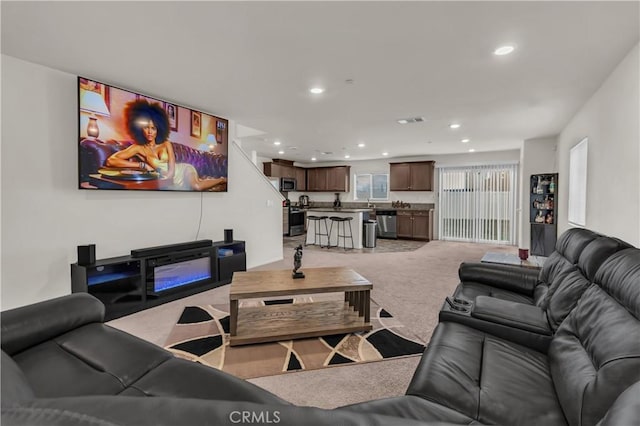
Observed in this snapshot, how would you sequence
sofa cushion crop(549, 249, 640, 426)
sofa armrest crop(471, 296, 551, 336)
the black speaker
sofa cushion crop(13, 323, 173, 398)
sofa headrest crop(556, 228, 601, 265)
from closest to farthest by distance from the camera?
sofa cushion crop(549, 249, 640, 426)
sofa cushion crop(13, 323, 173, 398)
sofa armrest crop(471, 296, 551, 336)
sofa headrest crop(556, 228, 601, 265)
the black speaker

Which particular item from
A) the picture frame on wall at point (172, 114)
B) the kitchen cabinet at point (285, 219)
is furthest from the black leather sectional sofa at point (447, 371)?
the kitchen cabinet at point (285, 219)

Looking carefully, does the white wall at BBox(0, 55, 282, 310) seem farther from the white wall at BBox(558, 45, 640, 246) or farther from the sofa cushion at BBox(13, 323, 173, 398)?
the white wall at BBox(558, 45, 640, 246)

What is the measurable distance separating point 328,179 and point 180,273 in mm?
6913

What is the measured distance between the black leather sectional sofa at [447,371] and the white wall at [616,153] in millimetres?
932

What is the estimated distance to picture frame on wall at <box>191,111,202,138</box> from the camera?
4.16m

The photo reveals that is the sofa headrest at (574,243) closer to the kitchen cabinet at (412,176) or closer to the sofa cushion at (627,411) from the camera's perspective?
the sofa cushion at (627,411)

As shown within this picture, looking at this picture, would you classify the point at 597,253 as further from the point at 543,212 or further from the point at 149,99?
the point at 543,212

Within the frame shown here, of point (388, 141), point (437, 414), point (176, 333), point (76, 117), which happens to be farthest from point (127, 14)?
point (388, 141)

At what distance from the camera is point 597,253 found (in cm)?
177

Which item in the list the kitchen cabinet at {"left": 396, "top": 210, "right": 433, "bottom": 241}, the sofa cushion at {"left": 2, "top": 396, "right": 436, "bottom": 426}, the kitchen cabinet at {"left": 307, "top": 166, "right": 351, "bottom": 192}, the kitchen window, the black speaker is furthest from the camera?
the kitchen cabinet at {"left": 307, "top": 166, "right": 351, "bottom": 192}

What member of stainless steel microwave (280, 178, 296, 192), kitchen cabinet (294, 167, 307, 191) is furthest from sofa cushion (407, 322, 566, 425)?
kitchen cabinet (294, 167, 307, 191)

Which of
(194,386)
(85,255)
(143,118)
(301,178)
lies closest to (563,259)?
(194,386)

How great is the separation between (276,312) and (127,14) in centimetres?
261

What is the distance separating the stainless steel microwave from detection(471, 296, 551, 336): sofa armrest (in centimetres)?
787
